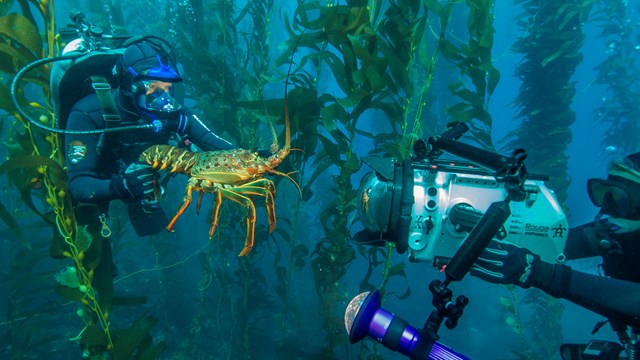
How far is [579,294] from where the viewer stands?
6.35ft

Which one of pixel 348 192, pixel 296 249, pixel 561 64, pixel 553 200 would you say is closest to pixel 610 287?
pixel 553 200

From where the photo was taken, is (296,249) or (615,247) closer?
(615,247)

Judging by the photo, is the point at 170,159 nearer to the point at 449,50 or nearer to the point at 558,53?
the point at 449,50

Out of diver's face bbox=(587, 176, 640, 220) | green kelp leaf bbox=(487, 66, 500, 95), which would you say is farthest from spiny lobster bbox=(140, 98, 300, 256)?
green kelp leaf bbox=(487, 66, 500, 95)

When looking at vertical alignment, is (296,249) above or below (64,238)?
below

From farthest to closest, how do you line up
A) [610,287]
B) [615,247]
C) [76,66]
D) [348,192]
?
[348,192] → [76,66] → [615,247] → [610,287]

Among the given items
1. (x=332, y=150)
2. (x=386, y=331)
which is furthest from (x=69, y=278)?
(x=332, y=150)

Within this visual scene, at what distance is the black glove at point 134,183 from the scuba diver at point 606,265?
263 cm

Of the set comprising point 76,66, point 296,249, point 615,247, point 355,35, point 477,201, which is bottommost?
point 296,249

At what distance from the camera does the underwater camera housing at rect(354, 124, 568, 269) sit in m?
2.07

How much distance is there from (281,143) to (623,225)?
11.0 ft

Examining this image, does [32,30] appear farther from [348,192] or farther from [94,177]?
[348,192]

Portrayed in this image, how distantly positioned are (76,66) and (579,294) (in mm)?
4378

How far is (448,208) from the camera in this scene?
2.18m
